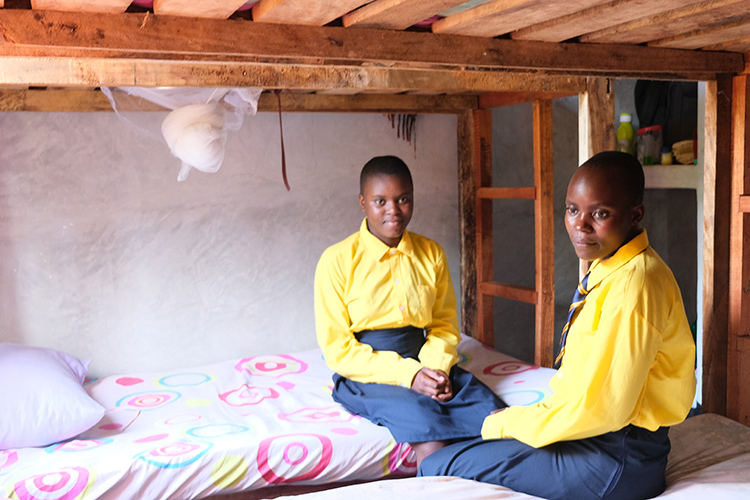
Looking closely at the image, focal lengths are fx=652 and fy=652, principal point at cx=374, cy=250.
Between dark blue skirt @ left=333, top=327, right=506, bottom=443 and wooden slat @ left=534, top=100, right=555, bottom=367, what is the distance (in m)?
0.80

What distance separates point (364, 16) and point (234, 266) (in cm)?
227

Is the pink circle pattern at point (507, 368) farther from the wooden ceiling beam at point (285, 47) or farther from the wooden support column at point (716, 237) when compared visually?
the wooden ceiling beam at point (285, 47)

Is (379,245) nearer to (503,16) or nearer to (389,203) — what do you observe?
(389,203)

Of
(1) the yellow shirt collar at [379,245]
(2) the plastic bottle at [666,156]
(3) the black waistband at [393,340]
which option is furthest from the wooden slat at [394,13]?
(2) the plastic bottle at [666,156]

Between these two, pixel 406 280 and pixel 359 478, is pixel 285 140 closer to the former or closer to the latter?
pixel 406 280

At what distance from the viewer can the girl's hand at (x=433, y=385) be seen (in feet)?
8.77

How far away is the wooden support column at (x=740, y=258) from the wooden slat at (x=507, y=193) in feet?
3.39

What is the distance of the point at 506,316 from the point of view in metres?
4.70

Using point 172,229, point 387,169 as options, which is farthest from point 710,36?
point 172,229

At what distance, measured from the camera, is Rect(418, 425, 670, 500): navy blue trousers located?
75.9 inches

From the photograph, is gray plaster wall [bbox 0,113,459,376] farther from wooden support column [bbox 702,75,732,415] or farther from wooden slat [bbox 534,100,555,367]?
wooden support column [bbox 702,75,732,415]

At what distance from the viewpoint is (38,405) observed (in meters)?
2.55

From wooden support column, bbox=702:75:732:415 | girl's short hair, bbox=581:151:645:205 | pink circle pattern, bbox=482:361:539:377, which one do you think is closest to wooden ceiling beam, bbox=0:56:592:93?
wooden support column, bbox=702:75:732:415

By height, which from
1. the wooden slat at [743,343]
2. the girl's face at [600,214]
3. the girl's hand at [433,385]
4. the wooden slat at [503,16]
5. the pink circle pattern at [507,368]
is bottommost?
the pink circle pattern at [507,368]
